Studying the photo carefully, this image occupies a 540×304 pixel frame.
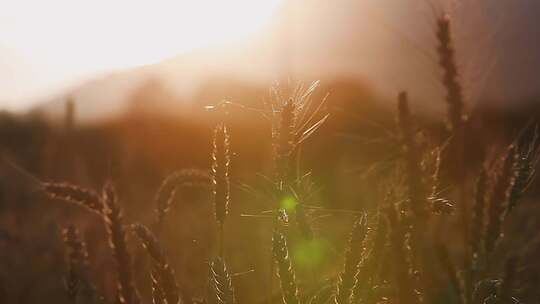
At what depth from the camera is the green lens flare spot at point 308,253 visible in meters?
1.91

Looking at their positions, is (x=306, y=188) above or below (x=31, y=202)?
above

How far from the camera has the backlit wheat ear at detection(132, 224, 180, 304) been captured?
1480 mm

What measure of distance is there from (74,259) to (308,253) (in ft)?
2.17

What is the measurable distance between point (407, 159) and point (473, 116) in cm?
87

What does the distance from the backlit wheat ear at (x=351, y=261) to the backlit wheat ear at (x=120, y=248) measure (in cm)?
45

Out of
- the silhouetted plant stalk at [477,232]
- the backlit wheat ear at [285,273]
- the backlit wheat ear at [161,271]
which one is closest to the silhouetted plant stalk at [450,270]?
the silhouetted plant stalk at [477,232]

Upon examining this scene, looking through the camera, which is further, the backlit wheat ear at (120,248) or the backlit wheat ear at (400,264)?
the backlit wheat ear at (400,264)

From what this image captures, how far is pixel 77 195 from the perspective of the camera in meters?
1.78

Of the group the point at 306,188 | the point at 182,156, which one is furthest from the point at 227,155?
the point at 182,156

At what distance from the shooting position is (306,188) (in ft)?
6.92

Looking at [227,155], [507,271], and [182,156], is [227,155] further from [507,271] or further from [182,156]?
[182,156]

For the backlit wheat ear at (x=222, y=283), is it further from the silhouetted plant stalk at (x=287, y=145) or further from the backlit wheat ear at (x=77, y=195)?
the backlit wheat ear at (x=77, y=195)

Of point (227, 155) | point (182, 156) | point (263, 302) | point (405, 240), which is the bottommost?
point (182, 156)

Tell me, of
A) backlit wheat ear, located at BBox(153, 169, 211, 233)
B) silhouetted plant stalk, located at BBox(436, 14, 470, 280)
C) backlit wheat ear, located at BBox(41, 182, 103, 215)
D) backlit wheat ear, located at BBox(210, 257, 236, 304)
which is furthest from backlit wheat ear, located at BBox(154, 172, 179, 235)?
silhouetted plant stalk, located at BBox(436, 14, 470, 280)
